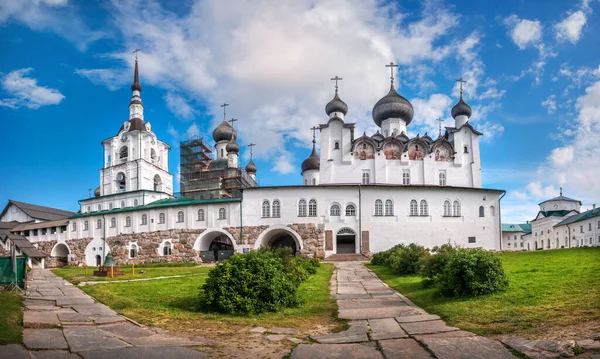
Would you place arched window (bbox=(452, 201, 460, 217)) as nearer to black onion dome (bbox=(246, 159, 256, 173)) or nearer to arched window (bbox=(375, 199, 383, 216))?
arched window (bbox=(375, 199, 383, 216))

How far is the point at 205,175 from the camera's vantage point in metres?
52.6

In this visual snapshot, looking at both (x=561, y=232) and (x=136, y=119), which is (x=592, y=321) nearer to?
(x=136, y=119)

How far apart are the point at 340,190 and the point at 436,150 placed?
41.2 ft

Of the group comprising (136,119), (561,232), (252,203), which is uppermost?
(136,119)

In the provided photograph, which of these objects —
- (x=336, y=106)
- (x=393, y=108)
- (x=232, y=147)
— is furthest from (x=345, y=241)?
(x=232, y=147)

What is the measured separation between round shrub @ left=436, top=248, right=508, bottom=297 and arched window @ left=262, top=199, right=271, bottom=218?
85.9 feet

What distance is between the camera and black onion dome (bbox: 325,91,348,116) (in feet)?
154

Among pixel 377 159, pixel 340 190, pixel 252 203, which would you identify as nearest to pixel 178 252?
pixel 252 203

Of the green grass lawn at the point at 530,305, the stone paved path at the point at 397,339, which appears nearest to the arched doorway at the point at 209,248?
the green grass lawn at the point at 530,305

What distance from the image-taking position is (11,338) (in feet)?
22.7

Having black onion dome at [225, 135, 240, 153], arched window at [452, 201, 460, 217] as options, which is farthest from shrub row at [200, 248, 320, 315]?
black onion dome at [225, 135, 240, 153]

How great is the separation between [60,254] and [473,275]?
48.5 metres

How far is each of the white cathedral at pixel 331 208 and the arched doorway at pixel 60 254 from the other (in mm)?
110

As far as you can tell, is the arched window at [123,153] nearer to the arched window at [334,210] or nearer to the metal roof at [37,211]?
the metal roof at [37,211]
